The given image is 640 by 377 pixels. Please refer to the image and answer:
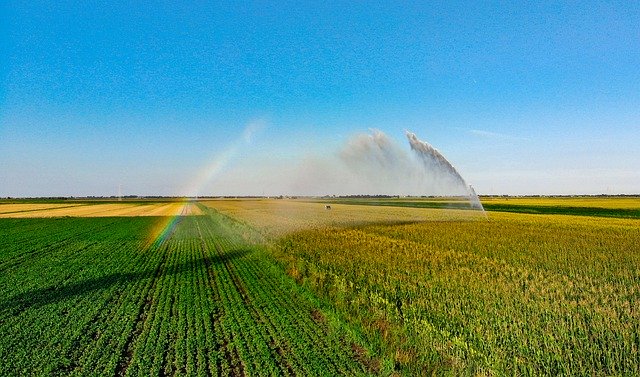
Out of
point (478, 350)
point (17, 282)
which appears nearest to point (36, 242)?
point (17, 282)

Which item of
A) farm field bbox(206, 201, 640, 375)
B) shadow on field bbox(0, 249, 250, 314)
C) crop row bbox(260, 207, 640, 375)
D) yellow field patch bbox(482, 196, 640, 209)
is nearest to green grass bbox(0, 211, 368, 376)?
shadow on field bbox(0, 249, 250, 314)

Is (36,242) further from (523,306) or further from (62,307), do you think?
(523,306)

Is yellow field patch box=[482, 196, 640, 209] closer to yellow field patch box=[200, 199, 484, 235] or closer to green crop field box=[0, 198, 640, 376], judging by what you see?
yellow field patch box=[200, 199, 484, 235]

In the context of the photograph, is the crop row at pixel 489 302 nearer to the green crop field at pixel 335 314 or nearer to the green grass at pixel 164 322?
the green crop field at pixel 335 314

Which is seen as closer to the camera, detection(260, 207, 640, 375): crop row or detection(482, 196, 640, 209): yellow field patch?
detection(260, 207, 640, 375): crop row

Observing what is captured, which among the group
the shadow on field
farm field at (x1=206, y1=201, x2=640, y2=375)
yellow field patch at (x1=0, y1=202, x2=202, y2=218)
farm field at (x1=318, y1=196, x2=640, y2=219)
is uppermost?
farm field at (x1=318, y1=196, x2=640, y2=219)

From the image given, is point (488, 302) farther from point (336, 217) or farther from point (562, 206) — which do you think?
point (562, 206)

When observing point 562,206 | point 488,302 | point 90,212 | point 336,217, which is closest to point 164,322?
point 488,302
